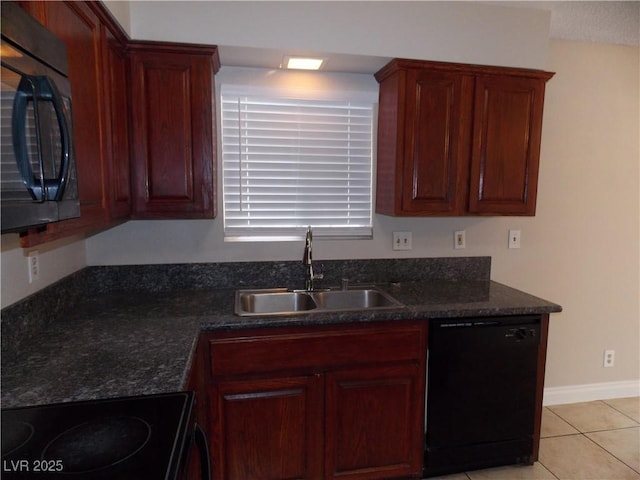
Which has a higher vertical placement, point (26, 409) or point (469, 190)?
point (469, 190)

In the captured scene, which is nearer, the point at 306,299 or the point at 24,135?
the point at 24,135

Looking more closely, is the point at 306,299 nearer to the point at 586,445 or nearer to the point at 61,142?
the point at 61,142

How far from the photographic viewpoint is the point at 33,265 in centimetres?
157

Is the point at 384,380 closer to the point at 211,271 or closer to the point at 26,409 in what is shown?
the point at 211,271

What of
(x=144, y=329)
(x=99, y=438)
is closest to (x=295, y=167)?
(x=144, y=329)

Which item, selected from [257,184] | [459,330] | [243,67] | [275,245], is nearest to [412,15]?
[243,67]

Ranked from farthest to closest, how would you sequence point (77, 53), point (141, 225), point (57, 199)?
point (141, 225), point (77, 53), point (57, 199)

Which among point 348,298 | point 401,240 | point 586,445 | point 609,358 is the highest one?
point 401,240

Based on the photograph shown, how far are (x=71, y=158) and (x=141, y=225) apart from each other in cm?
133

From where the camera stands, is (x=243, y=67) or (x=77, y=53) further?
(x=243, y=67)

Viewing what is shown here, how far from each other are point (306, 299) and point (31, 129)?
160 cm

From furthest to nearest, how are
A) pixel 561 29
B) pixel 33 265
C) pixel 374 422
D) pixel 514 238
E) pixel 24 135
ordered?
pixel 514 238 → pixel 561 29 → pixel 374 422 → pixel 33 265 → pixel 24 135

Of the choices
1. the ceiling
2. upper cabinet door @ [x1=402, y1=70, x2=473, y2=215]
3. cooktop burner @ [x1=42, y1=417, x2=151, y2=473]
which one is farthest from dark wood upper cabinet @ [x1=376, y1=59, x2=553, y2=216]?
cooktop burner @ [x1=42, y1=417, x2=151, y2=473]

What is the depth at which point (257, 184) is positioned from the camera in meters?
2.39
